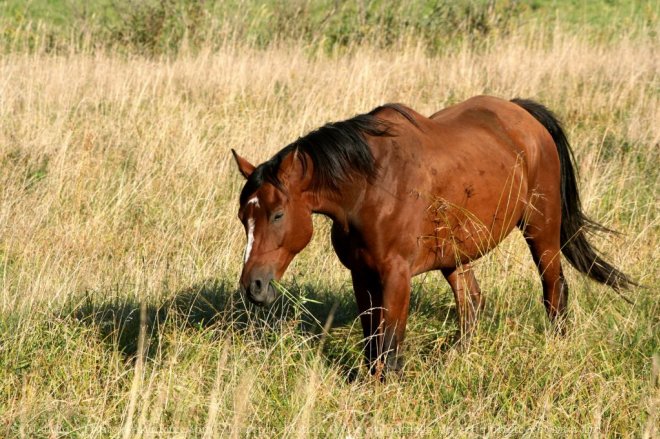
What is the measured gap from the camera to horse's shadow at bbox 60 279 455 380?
15.8 feet

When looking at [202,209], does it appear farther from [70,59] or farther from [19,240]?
[70,59]

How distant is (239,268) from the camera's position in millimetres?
6059

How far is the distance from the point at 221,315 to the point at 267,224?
50.2 inches

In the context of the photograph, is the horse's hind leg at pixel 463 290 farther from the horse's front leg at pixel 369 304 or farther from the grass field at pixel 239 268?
the horse's front leg at pixel 369 304

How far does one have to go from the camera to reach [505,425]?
3902 mm

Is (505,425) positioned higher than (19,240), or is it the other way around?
(505,425)

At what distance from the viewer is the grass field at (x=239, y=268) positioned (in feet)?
13.0

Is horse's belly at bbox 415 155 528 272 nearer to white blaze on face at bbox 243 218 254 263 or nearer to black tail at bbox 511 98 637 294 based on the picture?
black tail at bbox 511 98 637 294

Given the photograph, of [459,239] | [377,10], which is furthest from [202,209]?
[377,10]

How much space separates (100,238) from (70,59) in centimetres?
455

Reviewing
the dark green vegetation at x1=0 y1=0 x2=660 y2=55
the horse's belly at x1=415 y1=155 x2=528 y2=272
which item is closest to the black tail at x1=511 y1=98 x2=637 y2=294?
the horse's belly at x1=415 y1=155 x2=528 y2=272

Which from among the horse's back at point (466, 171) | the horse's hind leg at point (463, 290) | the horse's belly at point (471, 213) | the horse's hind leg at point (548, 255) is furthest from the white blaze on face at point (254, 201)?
the horse's hind leg at point (548, 255)

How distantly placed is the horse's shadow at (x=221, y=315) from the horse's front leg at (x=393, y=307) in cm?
22

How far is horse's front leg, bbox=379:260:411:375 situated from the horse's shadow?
0.22 m
